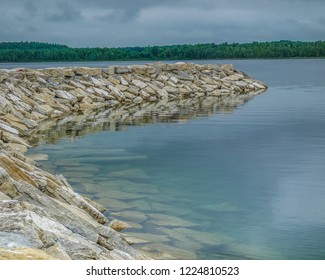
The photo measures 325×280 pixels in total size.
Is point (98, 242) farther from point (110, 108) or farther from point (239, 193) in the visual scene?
point (110, 108)

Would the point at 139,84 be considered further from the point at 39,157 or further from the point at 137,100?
the point at 39,157

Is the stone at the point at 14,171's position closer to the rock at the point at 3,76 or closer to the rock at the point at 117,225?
the rock at the point at 117,225

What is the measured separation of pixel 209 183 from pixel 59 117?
52.0 ft

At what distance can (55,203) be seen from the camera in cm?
A: 928

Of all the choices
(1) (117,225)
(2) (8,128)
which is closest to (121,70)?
(2) (8,128)

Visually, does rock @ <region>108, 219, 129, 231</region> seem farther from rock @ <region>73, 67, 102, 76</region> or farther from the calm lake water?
rock @ <region>73, 67, 102, 76</region>

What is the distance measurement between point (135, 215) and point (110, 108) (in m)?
22.6

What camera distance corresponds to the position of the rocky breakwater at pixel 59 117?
275 inches

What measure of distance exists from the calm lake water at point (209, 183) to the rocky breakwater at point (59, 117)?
854mm

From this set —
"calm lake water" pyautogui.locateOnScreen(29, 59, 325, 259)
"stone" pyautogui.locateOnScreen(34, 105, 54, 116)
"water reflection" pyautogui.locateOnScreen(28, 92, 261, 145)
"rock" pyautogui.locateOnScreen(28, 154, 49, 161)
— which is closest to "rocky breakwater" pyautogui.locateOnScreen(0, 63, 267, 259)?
"stone" pyautogui.locateOnScreen(34, 105, 54, 116)

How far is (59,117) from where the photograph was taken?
Answer: 94.6 ft

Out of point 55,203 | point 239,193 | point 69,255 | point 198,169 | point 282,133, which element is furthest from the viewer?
point 282,133

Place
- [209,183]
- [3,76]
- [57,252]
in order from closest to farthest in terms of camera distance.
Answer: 1. [57,252]
2. [209,183]
3. [3,76]
